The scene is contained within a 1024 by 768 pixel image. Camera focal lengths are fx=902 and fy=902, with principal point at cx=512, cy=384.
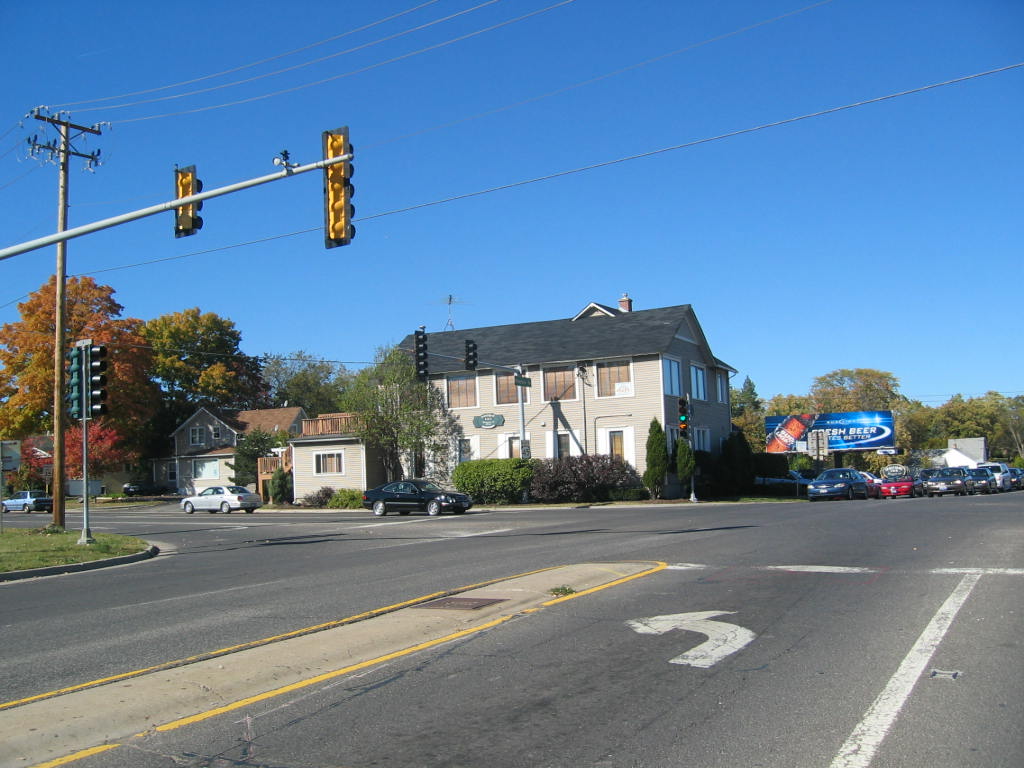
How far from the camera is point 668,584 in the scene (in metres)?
12.1

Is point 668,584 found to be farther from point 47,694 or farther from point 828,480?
point 828,480

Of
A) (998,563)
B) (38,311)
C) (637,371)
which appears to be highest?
(38,311)

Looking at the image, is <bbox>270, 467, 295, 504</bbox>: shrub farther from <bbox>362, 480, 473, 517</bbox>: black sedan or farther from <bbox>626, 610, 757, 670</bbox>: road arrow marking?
<bbox>626, 610, 757, 670</bbox>: road arrow marking

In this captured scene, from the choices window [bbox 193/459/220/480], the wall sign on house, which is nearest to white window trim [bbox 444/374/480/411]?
the wall sign on house

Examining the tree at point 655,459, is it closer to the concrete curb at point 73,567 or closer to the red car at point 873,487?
the red car at point 873,487

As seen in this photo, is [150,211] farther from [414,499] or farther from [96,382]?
[414,499]

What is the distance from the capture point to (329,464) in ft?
160

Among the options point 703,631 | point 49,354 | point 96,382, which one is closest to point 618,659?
point 703,631

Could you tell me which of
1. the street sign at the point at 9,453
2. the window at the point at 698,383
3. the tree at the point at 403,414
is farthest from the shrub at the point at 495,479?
the street sign at the point at 9,453

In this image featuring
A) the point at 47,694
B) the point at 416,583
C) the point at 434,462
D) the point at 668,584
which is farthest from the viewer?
the point at 434,462

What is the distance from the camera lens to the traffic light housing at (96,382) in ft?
73.0

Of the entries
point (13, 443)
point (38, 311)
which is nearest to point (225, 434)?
point (38, 311)

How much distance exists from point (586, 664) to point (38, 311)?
6171cm

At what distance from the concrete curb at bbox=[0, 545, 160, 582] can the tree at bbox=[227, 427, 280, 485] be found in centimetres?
3893
